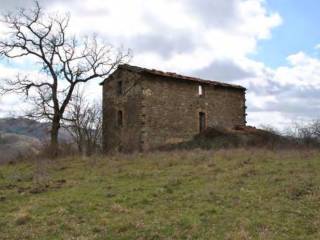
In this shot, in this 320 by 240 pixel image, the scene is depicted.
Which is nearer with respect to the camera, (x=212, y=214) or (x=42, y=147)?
(x=212, y=214)

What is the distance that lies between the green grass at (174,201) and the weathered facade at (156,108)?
479 inches

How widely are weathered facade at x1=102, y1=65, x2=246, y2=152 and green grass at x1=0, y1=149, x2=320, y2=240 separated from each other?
12.2 m

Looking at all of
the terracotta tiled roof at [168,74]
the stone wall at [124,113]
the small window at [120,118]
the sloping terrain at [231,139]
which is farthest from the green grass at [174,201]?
the small window at [120,118]

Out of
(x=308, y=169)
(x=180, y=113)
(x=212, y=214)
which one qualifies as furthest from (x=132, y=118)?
(x=212, y=214)

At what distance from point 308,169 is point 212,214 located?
597 centimetres

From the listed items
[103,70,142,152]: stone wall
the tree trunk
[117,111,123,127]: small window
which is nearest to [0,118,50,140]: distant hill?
the tree trunk

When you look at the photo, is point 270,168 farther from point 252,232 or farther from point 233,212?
point 252,232

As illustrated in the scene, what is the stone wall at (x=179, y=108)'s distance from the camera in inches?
1241

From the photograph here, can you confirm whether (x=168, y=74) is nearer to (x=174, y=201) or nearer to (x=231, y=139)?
(x=231, y=139)

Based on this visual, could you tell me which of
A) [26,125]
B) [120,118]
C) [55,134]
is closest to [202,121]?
[120,118]

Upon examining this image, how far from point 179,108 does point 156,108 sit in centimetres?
212

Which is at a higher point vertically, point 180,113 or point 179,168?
point 180,113

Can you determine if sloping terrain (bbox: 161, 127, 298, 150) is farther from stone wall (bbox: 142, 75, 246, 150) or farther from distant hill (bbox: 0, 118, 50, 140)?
distant hill (bbox: 0, 118, 50, 140)

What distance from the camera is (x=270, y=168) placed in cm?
1617
